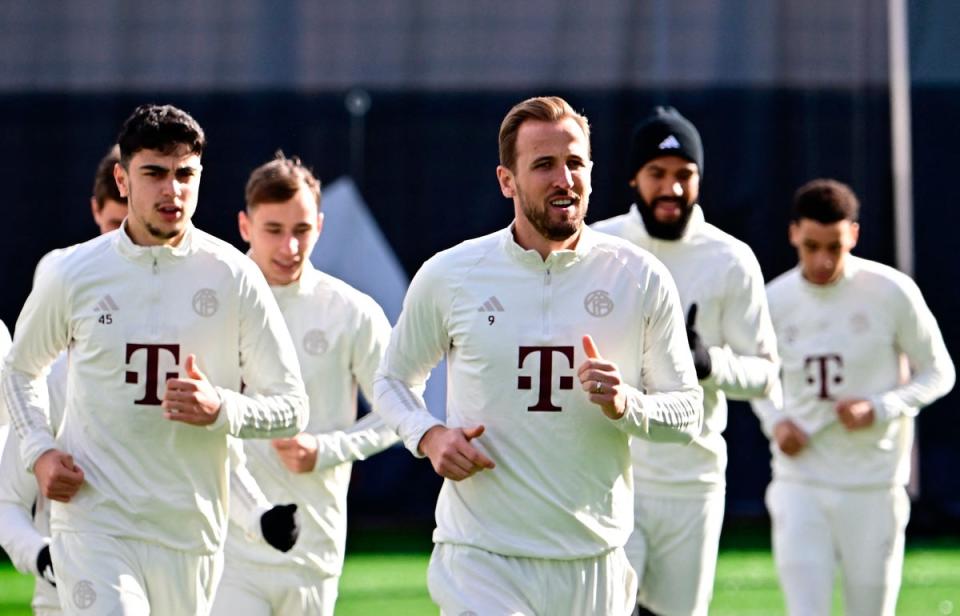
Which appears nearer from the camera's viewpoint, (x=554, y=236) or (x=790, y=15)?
(x=554, y=236)

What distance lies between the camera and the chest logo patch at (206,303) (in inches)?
206

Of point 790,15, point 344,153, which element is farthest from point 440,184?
point 790,15

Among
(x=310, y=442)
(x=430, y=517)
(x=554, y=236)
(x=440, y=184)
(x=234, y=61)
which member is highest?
(x=234, y=61)

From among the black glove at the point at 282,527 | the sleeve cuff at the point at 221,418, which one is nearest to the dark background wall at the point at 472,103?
the black glove at the point at 282,527

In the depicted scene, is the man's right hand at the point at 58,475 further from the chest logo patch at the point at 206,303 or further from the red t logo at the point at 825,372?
the red t logo at the point at 825,372

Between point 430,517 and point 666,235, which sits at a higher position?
point 666,235

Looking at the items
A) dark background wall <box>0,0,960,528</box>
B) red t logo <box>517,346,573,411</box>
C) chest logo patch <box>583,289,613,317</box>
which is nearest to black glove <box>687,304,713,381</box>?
chest logo patch <box>583,289,613,317</box>

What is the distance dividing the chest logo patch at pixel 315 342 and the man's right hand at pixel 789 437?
8.71 feet

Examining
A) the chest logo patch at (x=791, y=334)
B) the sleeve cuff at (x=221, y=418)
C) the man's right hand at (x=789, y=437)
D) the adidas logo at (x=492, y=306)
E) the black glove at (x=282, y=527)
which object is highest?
the adidas logo at (x=492, y=306)

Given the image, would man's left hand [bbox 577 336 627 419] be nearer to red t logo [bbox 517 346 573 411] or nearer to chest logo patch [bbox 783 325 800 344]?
red t logo [bbox 517 346 573 411]

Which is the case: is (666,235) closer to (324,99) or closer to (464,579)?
(464,579)

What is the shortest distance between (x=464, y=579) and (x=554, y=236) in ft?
3.34

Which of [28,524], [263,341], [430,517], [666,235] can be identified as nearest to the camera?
[263,341]

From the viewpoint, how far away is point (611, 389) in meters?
4.51
